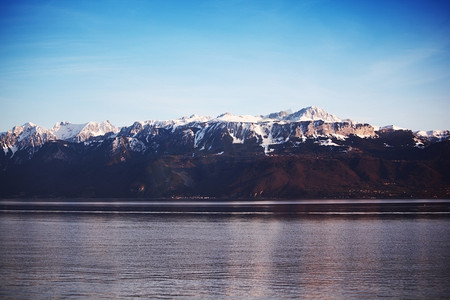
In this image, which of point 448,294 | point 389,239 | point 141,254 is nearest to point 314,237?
point 389,239

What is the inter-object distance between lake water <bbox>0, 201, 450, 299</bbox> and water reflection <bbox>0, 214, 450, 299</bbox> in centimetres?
13

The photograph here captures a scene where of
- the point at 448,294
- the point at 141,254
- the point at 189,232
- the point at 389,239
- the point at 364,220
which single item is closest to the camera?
the point at 448,294

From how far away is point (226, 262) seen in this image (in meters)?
73.9

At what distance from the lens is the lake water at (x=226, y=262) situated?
55.1 m

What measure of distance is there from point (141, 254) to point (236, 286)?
28.2 m

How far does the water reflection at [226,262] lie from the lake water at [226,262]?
0.41 feet

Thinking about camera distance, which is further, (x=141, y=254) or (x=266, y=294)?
(x=141, y=254)

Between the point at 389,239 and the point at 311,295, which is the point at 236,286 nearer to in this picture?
the point at 311,295

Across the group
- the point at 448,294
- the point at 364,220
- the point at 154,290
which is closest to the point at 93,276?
the point at 154,290

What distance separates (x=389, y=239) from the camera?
331ft

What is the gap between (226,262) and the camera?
73.9 meters

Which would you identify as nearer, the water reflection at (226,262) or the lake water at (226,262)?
the lake water at (226,262)

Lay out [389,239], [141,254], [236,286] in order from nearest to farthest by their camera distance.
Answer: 1. [236,286]
2. [141,254]
3. [389,239]

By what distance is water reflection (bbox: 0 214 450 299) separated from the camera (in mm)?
55438
